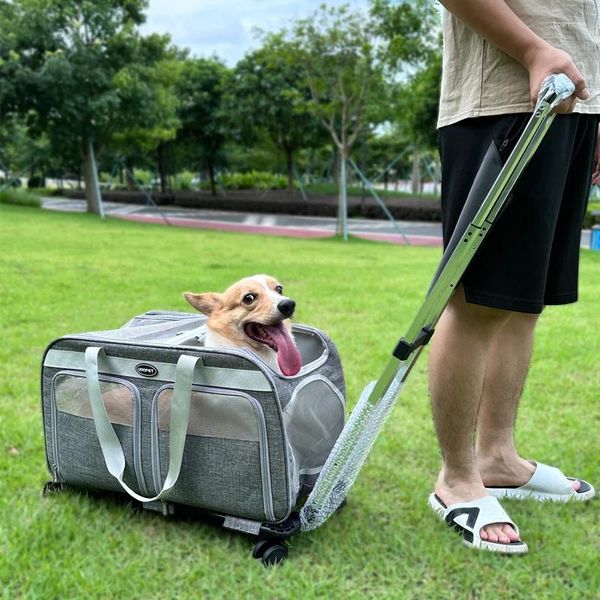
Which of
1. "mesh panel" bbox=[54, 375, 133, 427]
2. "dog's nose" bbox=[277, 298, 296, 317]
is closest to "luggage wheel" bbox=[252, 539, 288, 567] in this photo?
"mesh panel" bbox=[54, 375, 133, 427]

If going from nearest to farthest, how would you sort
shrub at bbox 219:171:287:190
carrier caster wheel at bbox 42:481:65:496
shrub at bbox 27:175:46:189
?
carrier caster wheel at bbox 42:481:65:496 → shrub at bbox 219:171:287:190 → shrub at bbox 27:175:46:189

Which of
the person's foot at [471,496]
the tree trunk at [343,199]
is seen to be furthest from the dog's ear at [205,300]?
the tree trunk at [343,199]

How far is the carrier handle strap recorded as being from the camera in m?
1.67

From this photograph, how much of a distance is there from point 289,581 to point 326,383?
0.57m

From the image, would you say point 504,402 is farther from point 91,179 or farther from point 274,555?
point 91,179

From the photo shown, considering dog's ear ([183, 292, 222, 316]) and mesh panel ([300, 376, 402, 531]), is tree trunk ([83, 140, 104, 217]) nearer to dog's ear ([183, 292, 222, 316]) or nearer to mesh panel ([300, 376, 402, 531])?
dog's ear ([183, 292, 222, 316])

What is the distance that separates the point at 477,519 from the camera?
5.91 ft

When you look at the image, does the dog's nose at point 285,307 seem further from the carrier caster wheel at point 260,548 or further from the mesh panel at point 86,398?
the carrier caster wheel at point 260,548

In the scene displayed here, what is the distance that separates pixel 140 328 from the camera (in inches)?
81.6

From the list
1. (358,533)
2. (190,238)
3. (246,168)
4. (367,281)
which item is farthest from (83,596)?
(246,168)

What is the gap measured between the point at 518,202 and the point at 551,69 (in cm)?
32

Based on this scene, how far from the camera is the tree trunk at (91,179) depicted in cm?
1808

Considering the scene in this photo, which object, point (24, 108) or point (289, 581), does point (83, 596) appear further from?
point (24, 108)

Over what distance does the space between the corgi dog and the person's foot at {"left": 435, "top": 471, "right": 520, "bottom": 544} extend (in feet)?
1.83
